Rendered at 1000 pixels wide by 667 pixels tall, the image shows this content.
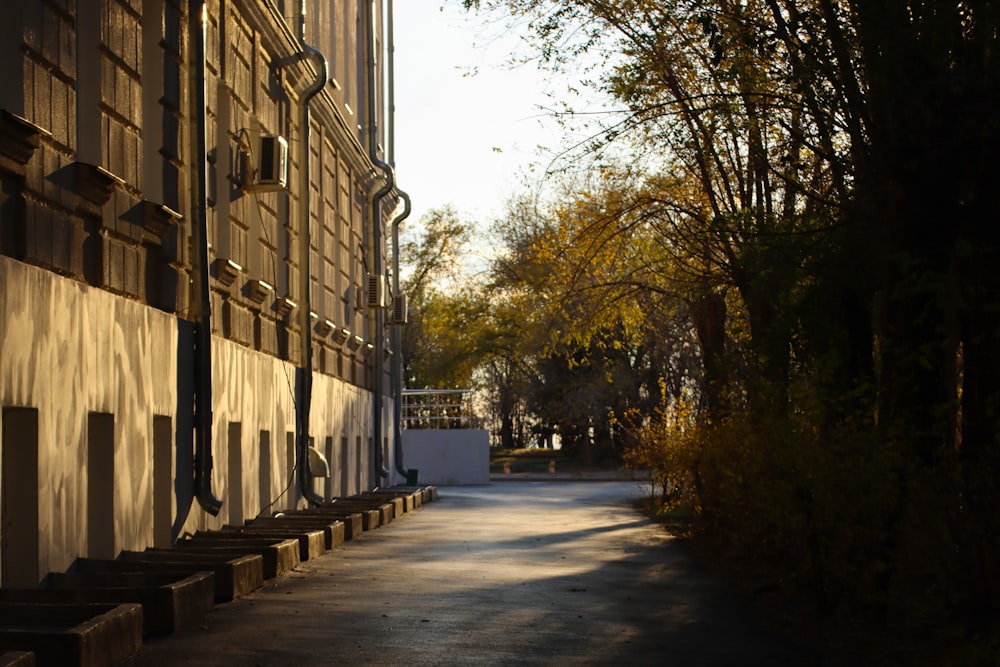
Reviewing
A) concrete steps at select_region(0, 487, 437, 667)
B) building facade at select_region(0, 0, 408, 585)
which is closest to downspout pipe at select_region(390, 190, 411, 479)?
building facade at select_region(0, 0, 408, 585)

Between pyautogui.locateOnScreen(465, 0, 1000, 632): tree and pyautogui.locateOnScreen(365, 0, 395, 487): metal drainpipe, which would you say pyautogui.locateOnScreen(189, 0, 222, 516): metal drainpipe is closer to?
pyautogui.locateOnScreen(465, 0, 1000, 632): tree

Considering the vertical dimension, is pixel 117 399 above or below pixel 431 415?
below

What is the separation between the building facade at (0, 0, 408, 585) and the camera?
8.53 metres

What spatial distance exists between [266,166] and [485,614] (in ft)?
23.7

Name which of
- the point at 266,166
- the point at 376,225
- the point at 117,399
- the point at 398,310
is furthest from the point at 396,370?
the point at 117,399

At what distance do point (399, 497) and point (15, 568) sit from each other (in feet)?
50.8

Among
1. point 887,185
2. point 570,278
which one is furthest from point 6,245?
point 570,278

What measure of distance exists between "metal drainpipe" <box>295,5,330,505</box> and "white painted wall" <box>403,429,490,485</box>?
2315cm

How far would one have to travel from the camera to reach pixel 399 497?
23781mm

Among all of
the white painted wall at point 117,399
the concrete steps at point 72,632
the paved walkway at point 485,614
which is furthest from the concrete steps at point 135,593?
the white painted wall at point 117,399

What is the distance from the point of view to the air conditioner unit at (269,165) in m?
15.1

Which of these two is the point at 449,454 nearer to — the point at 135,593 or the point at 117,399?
the point at 117,399

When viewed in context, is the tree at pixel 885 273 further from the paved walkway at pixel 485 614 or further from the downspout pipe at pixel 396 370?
the downspout pipe at pixel 396 370

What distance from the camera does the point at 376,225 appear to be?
2784 cm
